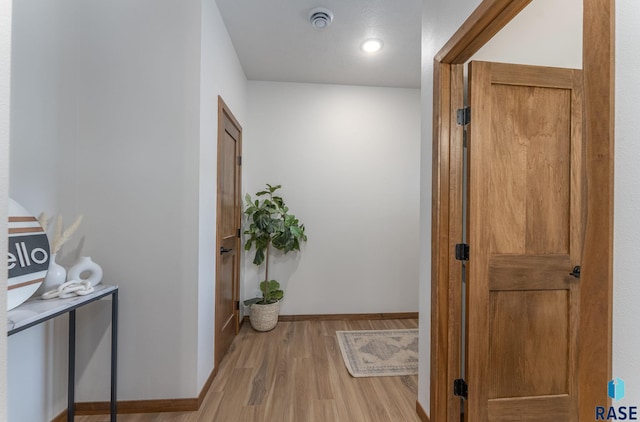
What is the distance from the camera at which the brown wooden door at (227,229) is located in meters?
2.34

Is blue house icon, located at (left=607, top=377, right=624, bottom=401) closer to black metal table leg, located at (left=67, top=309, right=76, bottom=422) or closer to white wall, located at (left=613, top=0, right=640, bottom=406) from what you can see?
white wall, located at (left=613, top=0, right=640, bottom=406)

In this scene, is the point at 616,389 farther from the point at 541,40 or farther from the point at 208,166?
the point at 208,166

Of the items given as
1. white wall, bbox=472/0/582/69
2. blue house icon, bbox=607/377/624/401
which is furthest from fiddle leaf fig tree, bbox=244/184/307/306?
blue house icon, bbox=607/377/624/401

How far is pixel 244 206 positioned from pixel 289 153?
0.81 metres

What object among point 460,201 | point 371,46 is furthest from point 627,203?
point 371,46

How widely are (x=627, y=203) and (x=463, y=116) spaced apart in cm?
101

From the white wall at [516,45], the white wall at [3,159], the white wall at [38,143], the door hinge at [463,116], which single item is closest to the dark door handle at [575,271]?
the white wall at [516,45]

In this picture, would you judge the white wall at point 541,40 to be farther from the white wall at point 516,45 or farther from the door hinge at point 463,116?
the door hinge at point 463,116

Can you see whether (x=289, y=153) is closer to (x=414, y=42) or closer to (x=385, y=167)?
(x=385, y=167)

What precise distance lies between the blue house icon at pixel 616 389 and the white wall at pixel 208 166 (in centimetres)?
191

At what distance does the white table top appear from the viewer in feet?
3.60

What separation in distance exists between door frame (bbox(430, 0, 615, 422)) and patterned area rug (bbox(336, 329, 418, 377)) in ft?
2.57

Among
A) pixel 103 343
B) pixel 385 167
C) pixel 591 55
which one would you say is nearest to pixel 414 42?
pixel 385 167

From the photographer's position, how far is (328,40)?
261cm
